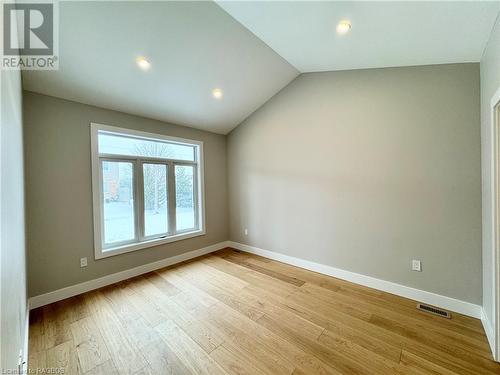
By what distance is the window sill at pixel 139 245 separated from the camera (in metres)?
2.78

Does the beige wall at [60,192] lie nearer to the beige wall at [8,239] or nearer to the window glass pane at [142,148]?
the window glass pane at [142,148]

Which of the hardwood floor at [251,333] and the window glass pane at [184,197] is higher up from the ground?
the window glass pane at [184,197]

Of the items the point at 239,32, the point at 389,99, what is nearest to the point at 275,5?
the point at 239,32

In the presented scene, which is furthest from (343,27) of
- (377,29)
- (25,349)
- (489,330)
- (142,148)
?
(25,349)

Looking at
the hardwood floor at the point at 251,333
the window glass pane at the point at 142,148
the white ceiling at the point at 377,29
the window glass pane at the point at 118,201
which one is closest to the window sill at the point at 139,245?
the window glass pane at the point at 118,201

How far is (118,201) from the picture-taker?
9.90 ft

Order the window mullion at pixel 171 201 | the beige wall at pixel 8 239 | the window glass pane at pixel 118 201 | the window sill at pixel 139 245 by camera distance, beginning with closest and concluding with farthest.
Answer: the beige wall at pixel 8 239 < the window sill at pixel 139 245 < the window glass pane at pixel 118 201 < the window mullion at pixel 171 201

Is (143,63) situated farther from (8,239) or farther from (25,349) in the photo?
(25,349)

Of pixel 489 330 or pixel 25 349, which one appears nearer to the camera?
pixel 25 349

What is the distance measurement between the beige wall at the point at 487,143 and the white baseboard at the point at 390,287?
18 centimetres

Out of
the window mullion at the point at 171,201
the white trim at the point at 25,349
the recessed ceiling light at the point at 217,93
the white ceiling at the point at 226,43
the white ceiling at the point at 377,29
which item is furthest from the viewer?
the window mullion at the point at 171,201

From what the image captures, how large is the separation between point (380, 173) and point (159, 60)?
3.00 m

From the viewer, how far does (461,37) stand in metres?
1.74

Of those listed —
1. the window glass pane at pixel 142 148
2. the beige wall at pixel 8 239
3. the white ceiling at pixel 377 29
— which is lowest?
the beige wall at pixel 8 239
